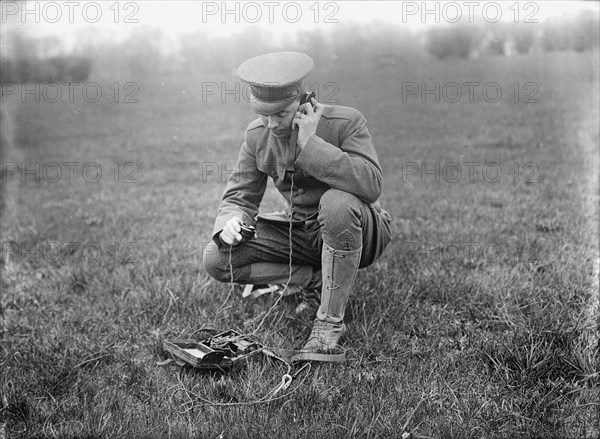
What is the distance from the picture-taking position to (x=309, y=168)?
136 inches

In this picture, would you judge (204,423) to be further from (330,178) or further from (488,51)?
(488,51)

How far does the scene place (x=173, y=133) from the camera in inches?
433

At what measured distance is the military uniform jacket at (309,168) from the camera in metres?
3.44

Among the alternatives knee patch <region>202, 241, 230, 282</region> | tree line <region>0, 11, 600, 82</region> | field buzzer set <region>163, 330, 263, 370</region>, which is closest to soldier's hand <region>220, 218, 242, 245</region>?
knee patch <region>202, 241, 230, 282</region>

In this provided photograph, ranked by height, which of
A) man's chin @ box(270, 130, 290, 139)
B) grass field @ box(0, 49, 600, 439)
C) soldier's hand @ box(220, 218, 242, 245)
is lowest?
grass field @ box(0, 49, 600, 439)

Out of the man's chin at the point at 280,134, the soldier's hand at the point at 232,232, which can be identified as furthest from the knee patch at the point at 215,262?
the man's chin at the point at 280,134

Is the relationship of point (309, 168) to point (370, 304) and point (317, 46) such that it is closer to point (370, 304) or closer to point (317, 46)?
point (370, 304)

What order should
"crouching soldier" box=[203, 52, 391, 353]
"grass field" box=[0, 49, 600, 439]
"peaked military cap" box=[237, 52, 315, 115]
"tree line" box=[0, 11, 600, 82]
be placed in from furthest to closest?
1. "tree line" box=[0, 11, 600, 82]
2. "crouching soldier" box=[203, 52, 391, 353]
3. "peaked military cap" box=[237, 52, 315, 115]
4. "grass field" box=[0, 49, 600, 439]

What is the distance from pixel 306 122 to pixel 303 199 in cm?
58

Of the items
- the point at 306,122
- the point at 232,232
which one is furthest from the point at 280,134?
the point at 232,232

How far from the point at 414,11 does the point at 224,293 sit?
2461 mm

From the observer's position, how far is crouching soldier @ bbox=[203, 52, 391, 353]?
11.3 ft

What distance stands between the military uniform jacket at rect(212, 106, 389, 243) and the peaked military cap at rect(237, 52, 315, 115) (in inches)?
10.5

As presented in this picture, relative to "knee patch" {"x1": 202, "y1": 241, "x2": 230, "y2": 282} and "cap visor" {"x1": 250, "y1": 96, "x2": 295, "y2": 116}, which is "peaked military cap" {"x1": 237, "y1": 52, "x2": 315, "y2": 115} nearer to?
"cap visor" {"x1": 250, "y1": 96, "x2": 295, "y2": 116}
